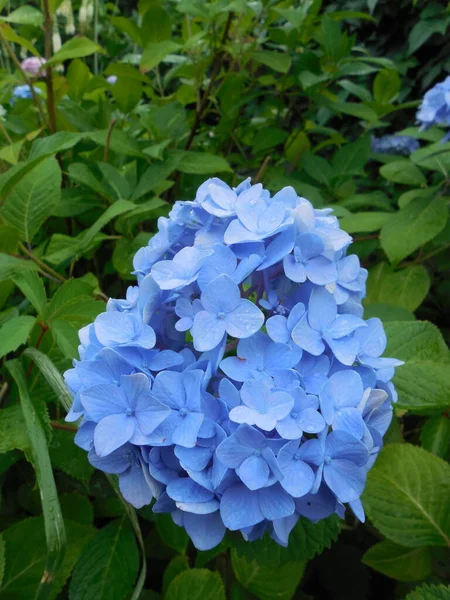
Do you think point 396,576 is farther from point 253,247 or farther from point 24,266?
point 24,266

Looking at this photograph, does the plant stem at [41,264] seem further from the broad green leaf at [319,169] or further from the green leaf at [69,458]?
the broad green leaf at [319,169]

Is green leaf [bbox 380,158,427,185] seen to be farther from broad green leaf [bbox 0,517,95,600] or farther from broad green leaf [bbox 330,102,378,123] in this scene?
broad green leaf [bbox 0,517,95,600]

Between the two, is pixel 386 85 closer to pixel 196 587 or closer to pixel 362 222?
pixel 362 222

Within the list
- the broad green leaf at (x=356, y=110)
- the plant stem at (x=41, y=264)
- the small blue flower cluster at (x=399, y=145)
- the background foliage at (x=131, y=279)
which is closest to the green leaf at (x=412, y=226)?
the background foliage at (x=131, y=279)

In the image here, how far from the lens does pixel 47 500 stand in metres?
0.57

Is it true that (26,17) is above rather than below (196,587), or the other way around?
above

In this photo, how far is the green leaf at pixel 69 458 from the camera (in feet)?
2.63

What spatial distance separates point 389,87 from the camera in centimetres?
154

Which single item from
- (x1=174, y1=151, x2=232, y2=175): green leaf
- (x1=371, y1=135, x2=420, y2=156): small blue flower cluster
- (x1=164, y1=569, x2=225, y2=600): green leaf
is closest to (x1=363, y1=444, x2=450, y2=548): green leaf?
(x1=164, y1=569, x2=225, y2=600): green leaf

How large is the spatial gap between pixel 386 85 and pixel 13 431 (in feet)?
4.44

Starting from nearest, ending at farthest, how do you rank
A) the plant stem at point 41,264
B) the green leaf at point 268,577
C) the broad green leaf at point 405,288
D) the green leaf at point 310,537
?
the green leaf at point 310,537 → the green leaf at point 268,577 → the plant stem at point 41,264 → the broad green leaf at point 405,288

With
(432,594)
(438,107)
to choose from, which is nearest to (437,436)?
(432,594)

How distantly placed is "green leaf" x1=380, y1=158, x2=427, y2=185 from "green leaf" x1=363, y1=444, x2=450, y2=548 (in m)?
0.81

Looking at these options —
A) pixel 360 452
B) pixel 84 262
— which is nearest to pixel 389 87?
pixel 84 262
